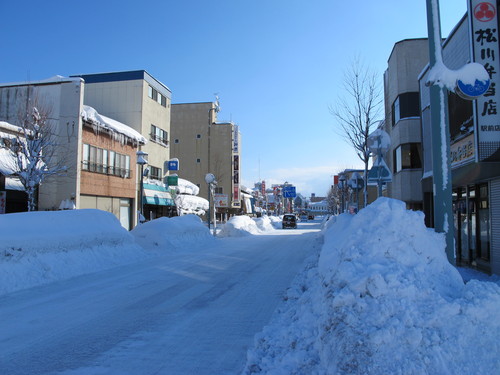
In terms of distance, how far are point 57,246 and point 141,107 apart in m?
23.9

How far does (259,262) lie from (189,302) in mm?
6207

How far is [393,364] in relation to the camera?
10.5 feet

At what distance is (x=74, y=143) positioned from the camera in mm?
23188

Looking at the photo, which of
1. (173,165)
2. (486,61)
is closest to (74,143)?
(173,165)

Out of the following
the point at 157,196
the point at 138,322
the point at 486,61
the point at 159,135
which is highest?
the point at 159,135

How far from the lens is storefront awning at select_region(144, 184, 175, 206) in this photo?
103 feet

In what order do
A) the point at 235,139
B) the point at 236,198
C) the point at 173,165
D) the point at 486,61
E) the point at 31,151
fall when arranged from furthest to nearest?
the point at 235,139 → the point at 236,198 → the point at 173,165 → the point at 31,151 → the point at 486,61

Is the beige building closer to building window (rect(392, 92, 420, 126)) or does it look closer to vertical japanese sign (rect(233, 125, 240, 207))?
vertical japanese sign (rect(233, 125, 240, 207))

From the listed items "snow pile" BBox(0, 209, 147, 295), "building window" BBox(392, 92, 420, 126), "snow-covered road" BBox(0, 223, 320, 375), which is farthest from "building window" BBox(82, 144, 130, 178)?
"building window" BBox(392, 92, 420, 126)

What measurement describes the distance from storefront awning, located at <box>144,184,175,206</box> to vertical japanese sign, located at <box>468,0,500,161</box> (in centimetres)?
2532

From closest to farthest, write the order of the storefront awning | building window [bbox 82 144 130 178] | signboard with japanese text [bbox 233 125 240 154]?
building window [bbox 82 144 130 178] → the storefront awning → signboard with japanese text [bbox 233 125 240 154]

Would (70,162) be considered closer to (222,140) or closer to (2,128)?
(2,128)

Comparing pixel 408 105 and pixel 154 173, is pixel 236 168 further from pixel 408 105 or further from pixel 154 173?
pixel 408 105

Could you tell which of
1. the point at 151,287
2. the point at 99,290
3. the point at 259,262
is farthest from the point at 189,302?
the point at 259,262
